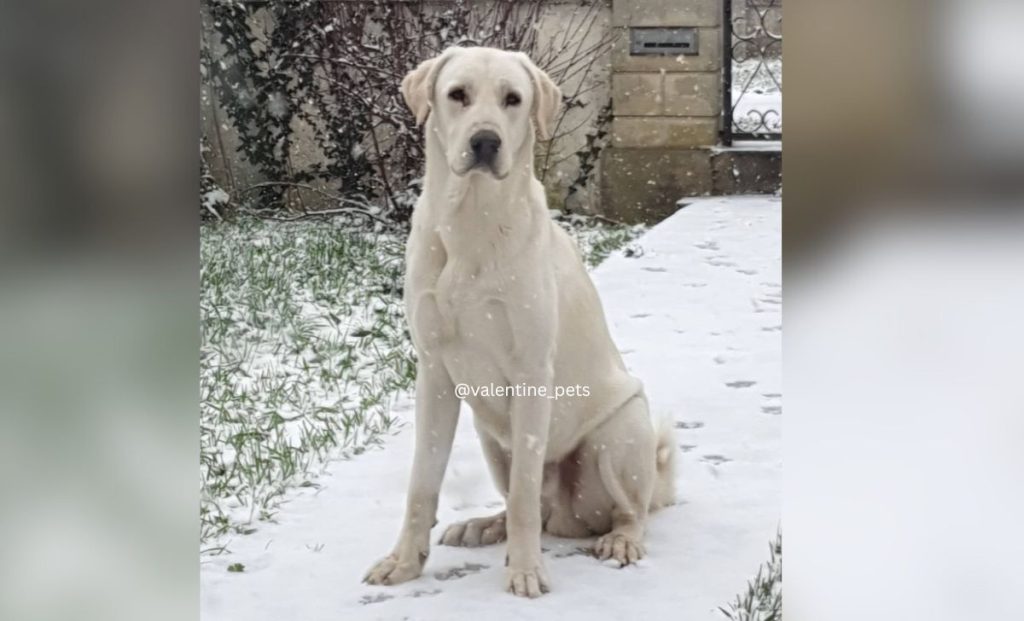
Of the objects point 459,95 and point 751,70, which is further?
point 751,70

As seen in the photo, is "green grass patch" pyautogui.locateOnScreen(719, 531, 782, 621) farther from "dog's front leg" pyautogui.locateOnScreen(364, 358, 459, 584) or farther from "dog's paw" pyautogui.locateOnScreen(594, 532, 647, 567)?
"dog's front leg" pyautogui.locateOnScreen(364, 358, 459, 584)

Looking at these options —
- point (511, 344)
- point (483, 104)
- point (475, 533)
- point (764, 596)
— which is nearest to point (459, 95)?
point (483, 104)

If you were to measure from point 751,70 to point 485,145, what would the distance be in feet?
1.94

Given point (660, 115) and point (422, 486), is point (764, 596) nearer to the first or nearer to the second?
point (422, 486)

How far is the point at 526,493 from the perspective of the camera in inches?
75.6

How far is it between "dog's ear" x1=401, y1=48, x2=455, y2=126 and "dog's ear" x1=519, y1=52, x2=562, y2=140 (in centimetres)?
14

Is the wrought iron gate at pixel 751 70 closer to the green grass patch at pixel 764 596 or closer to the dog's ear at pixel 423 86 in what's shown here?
the dog's ear at pixel 423 86

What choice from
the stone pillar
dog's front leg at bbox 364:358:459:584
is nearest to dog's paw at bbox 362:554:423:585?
dog's front leg at bbox 364:358:459:584

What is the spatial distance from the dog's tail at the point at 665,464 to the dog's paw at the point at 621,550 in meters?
0.10

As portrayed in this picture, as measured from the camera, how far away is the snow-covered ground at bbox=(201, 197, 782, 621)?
1.97m

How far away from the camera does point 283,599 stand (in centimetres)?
203
